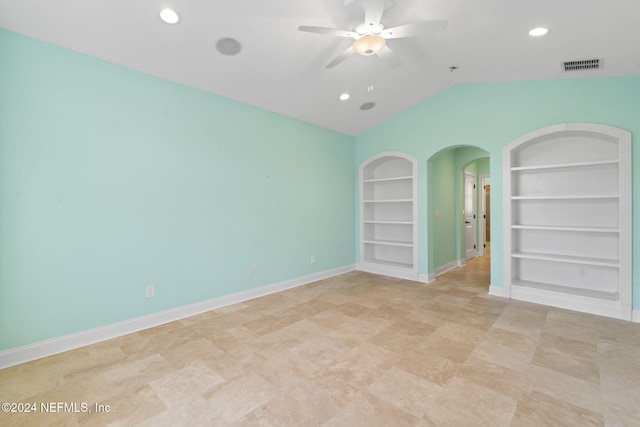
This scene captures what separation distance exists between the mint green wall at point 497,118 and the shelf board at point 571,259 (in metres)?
0.24

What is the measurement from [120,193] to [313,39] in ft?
9.04

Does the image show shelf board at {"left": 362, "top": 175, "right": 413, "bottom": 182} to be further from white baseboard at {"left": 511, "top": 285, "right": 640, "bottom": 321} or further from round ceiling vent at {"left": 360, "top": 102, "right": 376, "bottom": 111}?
white baseboard at {"left": 511, "top": 285, "right": 640, "bottom": 321}

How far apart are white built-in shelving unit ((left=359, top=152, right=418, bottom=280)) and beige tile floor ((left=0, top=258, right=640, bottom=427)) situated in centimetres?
229

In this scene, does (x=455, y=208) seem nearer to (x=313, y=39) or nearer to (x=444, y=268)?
(x=444, y=268)

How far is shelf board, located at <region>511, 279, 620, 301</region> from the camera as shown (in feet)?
12.4

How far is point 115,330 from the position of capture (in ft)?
10.1

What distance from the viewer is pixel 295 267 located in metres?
5.01

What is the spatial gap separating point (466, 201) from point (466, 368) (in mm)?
5473

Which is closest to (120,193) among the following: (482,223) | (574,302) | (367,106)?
(367,106)

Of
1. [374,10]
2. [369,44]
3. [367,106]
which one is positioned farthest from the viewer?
[367,106]

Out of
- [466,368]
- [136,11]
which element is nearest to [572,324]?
[466,368]

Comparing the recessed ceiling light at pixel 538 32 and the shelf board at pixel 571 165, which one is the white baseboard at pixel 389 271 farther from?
the recessed ceiling light at pixel 538 32

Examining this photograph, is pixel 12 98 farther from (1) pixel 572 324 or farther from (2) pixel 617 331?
(2) pixel 617 331

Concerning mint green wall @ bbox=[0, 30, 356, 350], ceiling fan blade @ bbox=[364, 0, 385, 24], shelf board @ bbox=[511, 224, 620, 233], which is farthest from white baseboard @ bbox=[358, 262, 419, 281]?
ceiling fan blade @ bbox=[364, 0, 385, 24]
